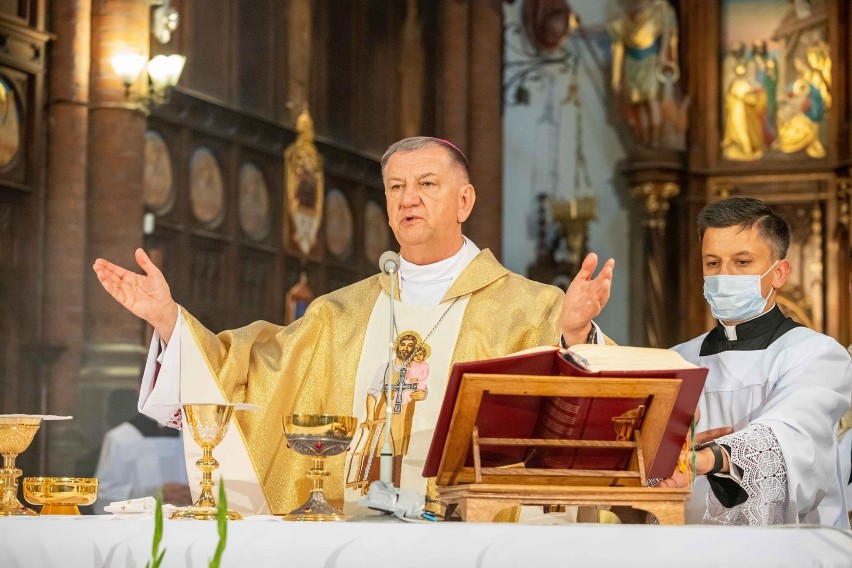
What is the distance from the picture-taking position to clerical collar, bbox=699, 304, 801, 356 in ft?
14.1

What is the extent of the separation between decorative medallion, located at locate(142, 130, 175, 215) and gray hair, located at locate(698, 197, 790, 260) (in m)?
6.60

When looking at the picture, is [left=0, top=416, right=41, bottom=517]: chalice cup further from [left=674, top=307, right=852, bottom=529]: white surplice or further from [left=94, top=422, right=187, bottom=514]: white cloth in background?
[left=94, top=422, right=187, bottom=514]: white cloth in background

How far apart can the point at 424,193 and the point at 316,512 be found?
1417mm

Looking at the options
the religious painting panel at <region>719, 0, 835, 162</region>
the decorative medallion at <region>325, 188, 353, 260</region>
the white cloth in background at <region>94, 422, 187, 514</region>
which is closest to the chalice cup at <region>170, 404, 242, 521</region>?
the white cloth in background at <region>94, 422, 187, 514</region>

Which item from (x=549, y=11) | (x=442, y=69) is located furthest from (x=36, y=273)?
(x=549, y=11)

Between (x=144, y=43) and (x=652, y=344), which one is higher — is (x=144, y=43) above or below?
above

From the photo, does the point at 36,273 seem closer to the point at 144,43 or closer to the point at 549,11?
the point at 144,43

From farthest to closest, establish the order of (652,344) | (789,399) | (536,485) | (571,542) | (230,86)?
(652,344) < (230,86) < (789,399) < (536,485) < (571,542)

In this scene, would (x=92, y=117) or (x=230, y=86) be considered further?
(x=230, y=86)

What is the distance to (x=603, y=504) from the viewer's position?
10.3 ft

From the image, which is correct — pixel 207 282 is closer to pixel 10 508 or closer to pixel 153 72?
pixel 153 72

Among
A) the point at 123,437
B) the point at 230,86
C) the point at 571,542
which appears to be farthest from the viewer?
the point at 230,86

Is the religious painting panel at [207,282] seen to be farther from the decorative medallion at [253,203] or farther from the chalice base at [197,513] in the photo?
the chalice base at [197,513]

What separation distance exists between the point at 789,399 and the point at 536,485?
102 centimetres
